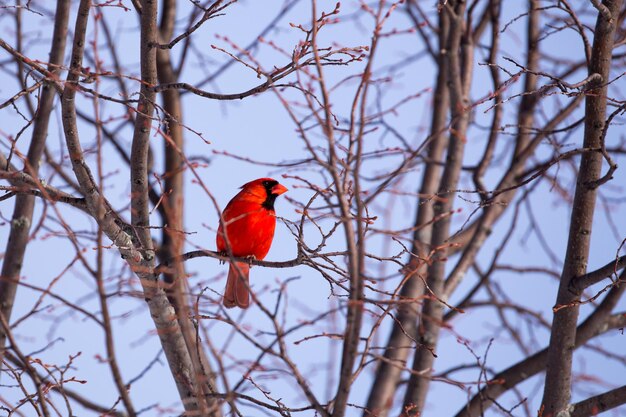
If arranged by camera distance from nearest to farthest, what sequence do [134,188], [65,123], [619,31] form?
[65,123] < [134,188] < [619,31]

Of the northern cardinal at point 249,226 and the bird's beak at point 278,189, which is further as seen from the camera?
the bird's beak at point 278,189

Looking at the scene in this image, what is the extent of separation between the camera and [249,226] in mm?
3906

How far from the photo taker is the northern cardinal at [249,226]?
390 cm

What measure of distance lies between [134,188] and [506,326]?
4.03 metres

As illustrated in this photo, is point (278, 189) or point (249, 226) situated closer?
point (249, 226)

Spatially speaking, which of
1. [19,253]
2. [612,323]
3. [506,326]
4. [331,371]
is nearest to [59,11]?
[19,253]

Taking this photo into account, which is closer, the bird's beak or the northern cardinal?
the northern cardinal

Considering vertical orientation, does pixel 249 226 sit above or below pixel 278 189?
below

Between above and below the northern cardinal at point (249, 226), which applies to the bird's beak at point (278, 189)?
above

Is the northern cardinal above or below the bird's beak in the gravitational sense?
below

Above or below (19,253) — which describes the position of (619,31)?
above

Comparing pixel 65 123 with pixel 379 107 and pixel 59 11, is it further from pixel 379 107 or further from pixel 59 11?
pixel 379 107

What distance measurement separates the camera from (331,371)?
285cm

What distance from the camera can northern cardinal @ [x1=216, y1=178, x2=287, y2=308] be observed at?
3.90 meters
